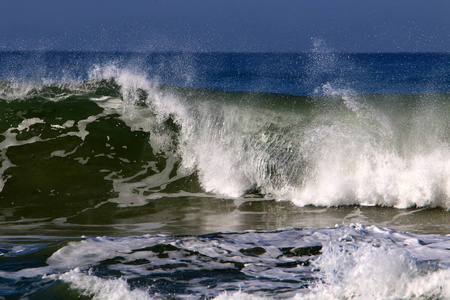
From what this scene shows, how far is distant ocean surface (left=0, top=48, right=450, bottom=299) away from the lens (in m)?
3.78

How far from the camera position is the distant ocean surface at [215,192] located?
3779 mm

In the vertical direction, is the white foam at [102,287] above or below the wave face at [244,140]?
below

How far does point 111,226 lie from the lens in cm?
633

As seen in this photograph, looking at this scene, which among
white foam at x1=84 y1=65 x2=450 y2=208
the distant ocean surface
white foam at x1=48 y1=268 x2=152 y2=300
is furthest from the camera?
white foam at x1=84 y1=65 x2=450 y2=208

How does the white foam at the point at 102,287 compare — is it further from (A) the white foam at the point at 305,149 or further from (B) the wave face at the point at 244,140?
(A) the white foam at the point at 305,149

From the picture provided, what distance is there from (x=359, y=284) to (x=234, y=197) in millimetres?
4355

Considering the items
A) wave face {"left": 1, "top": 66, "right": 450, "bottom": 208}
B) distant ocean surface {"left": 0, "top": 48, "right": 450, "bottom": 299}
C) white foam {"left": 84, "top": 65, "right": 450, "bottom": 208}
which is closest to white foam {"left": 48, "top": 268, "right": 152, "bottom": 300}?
distant ocean surface {"left": 0, "top": 48, "right": 450, "bottom": 299}

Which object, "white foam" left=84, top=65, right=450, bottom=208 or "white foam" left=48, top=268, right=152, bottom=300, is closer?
"white foam" left=48, top=268, right=152, bottom=300

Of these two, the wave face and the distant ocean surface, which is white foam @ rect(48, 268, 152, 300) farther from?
the wave face

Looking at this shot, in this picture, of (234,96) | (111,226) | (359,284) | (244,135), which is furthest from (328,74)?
(359,284)

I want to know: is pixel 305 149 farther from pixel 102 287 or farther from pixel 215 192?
pixel 102 287

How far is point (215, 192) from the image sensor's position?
7.94 m

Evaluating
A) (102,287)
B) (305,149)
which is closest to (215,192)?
(305,149)

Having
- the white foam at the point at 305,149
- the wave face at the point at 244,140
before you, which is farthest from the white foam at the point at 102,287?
the white foam at the point at 305,149
